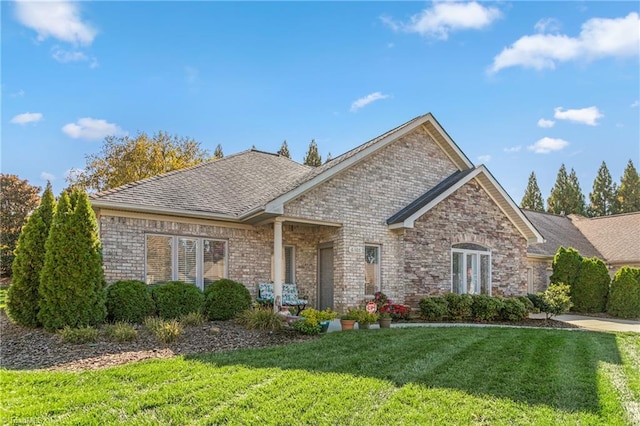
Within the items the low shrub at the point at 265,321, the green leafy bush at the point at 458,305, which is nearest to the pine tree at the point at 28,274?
the low shrub at the point at 265,321

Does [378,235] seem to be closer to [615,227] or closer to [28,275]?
[28,275]

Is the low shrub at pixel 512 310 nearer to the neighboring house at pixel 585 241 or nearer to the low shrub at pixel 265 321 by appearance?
the neighboring house at pixel 585 241

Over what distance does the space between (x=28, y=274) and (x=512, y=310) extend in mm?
13073

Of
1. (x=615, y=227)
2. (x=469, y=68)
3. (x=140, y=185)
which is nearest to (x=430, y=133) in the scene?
(x=469, y=68)

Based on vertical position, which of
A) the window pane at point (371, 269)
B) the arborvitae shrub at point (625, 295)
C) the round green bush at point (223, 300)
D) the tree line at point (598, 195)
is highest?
the tree line at point (598, 195)

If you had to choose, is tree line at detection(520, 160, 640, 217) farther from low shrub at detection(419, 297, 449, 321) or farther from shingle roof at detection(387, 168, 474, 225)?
low shrub at detection(419, 297, 449, 321)

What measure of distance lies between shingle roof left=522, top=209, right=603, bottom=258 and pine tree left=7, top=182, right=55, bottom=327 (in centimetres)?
1868

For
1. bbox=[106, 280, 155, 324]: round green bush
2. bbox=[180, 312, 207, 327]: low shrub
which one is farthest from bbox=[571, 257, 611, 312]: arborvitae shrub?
bbox=[106, 280, 155, 324]: round green bush

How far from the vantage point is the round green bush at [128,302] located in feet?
33.6

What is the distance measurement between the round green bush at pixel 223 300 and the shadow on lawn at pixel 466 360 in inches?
118

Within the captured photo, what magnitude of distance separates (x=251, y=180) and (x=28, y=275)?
7.41 m

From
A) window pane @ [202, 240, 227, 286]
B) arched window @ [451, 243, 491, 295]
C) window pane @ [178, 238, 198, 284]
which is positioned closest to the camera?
window pane @ [178, 238, 198, 284]

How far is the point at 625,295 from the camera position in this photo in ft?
59.0

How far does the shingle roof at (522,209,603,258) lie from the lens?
2157 centimetres
